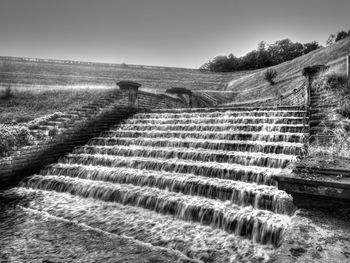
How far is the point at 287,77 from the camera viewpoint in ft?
76.2

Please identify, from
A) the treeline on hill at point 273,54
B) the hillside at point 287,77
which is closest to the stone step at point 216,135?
the hillside at point 287,77

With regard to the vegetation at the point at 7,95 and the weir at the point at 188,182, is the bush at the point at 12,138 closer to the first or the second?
the weir at the point at 188,182

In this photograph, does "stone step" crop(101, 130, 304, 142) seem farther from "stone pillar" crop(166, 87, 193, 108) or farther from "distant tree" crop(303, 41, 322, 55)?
"distant tree" crop(303, 41, 322, 55)

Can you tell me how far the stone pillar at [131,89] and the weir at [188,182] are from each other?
2.86 metres

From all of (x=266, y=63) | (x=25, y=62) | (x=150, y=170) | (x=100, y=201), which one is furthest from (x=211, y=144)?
(x=266, y=63)

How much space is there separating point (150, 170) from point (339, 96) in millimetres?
5748

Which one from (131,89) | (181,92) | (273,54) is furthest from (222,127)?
(273,54)

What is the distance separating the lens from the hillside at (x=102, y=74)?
86.4 feet

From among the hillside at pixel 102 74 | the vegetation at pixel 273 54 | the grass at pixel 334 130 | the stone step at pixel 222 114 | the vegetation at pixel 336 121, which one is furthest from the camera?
the vegetation at pixel 273 54

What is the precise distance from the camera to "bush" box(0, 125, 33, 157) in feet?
20.4

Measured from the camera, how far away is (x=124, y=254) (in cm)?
308

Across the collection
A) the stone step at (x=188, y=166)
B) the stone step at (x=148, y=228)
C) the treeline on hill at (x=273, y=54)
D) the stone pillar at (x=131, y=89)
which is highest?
the treeline on hill at (x=273, y=54)

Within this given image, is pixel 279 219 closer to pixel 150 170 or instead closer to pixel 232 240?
pixel 232 240

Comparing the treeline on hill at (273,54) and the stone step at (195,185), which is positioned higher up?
the treeline on hill at (273,54)
